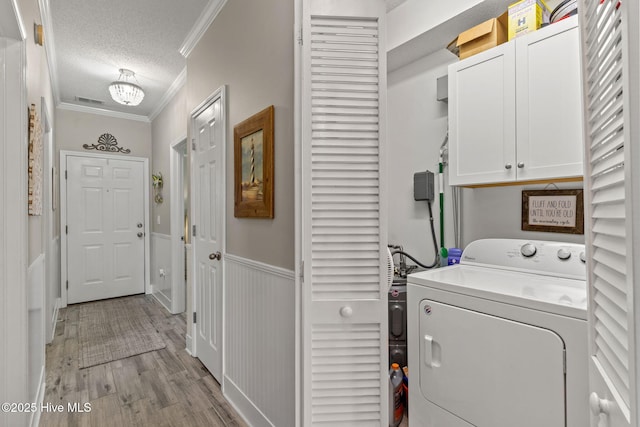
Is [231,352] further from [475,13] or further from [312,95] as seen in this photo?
[475,13]

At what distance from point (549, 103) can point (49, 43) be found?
3.65m

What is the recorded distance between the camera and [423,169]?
2.10 metres

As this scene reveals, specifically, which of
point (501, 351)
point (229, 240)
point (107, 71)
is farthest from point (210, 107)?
point (501, 351)

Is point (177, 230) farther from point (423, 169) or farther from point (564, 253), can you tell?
point (564, 253)

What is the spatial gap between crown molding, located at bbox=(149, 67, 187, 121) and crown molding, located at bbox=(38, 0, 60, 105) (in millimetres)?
1022

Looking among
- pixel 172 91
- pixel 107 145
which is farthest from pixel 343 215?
pixel 107 145

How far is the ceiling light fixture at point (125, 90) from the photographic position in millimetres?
3051

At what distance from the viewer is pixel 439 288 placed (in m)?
1.32

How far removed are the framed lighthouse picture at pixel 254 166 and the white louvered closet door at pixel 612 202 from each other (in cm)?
128

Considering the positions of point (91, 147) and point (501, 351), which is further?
point (91, 147)

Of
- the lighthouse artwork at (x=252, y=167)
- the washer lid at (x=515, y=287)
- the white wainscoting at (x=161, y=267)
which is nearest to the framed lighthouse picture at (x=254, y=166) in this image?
the lighthouse artwork at (x=252, y=167)

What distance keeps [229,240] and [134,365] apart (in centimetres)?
142

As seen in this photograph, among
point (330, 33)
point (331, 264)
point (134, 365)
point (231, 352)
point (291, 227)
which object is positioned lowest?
point (134, 365)

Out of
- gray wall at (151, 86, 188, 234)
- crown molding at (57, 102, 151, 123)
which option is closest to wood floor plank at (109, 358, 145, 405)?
gray wall at (151, 86, 188, 234)
